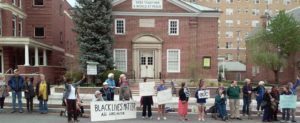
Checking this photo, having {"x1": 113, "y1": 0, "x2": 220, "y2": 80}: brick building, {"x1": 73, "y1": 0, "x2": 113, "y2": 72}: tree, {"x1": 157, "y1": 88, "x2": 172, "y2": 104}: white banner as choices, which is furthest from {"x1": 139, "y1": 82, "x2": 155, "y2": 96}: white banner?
{"x1": 113, "y1": 0, "x2": 220, "y2": 80}: brick building

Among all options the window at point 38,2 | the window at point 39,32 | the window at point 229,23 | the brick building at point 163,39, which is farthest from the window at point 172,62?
the window at point 229,23

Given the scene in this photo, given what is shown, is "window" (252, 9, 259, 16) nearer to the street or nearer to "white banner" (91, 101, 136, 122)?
the street

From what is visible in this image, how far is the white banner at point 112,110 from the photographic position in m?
17.4

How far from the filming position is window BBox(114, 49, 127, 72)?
39.2 m

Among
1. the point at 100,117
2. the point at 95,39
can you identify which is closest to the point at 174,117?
the point at 100,117

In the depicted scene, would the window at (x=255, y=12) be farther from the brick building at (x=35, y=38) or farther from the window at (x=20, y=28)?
the window at (x=20, y=28)

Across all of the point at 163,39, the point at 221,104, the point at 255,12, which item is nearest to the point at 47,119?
the point at 221,104

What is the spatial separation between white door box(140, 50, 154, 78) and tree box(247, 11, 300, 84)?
16913 mm

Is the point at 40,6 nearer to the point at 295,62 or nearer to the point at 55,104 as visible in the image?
the point at 55,104

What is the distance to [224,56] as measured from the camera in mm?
95312

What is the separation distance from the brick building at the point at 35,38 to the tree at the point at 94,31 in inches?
106

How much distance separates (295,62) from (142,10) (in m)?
23.2

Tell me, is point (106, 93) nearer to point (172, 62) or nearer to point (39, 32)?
point (172, 62)

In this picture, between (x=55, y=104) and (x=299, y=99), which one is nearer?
(x=55, y=104)
